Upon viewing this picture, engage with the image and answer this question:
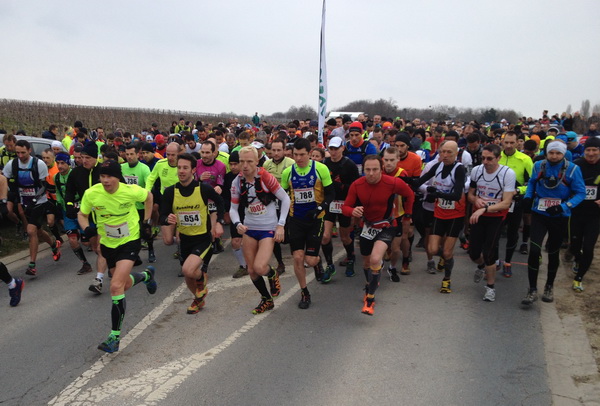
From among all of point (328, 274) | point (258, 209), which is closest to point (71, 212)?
point (258, 209)

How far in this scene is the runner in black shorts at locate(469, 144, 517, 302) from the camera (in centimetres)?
605

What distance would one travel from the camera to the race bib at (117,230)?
537 cm

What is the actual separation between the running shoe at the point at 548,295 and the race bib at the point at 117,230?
215 inches

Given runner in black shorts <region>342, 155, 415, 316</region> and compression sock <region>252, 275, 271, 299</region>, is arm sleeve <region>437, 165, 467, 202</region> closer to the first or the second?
runner in black shorts <region>342, 155, 415, 316</region>

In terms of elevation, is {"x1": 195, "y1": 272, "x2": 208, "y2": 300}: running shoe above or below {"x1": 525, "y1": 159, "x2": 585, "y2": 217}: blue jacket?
below

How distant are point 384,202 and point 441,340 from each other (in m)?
1.75

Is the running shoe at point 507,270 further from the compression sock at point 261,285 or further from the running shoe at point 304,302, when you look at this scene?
the compression sock at point 261,285

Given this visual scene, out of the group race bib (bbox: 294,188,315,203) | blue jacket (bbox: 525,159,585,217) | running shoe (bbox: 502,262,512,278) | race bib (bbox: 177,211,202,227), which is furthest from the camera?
running shoe (bbox: 502,262,512,278)

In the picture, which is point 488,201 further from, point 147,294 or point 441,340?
point 147,294

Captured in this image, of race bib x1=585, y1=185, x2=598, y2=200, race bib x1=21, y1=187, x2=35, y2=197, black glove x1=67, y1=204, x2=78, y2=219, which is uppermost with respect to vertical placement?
race bib x1=585, y1=185, x2=598, y2=200

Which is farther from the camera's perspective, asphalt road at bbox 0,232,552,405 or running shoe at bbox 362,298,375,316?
running shoe at bbox 362,298,375,316

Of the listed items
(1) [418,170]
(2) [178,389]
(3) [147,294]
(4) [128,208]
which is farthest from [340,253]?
(2) [178,389]

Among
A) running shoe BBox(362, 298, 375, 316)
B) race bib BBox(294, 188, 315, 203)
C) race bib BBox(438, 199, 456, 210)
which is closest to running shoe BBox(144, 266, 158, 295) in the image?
race bib BBox(294, 188, 315, 203)

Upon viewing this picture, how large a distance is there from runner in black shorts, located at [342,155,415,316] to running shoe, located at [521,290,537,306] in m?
1.94
